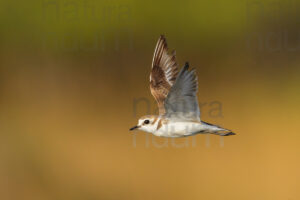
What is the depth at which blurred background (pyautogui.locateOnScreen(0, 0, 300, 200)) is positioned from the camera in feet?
30.3

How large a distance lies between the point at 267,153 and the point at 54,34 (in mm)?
6360

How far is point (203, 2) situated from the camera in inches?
444

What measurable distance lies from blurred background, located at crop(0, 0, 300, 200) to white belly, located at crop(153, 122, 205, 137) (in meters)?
4.11

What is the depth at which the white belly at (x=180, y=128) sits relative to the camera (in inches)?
195

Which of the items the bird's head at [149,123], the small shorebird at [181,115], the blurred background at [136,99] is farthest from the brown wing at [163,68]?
the blurred background at [136,99]

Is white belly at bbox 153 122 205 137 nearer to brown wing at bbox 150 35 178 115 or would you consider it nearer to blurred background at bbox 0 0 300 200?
brown wing at bbox 150 35 178 115

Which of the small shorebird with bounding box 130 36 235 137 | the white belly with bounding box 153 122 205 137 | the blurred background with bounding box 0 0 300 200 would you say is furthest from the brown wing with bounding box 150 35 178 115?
the blurred background with bounding box 0 0 300 200

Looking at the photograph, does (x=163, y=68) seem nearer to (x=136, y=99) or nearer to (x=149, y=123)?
(x=149, y=123)

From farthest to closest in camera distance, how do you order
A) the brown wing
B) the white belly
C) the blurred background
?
the blurred background
the brown wing
the white belly

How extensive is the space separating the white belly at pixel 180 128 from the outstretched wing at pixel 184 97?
0.08 meters

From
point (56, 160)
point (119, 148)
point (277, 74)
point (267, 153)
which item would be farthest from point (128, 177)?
point (277, 74)

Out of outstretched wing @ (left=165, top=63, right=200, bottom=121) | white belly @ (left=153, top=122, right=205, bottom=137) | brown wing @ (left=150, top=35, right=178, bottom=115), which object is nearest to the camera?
outstretched wing @ (left=165, top=63, right=200, bottom=121)

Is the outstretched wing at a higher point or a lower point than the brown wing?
lower

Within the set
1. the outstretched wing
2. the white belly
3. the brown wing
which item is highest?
the brown wing
